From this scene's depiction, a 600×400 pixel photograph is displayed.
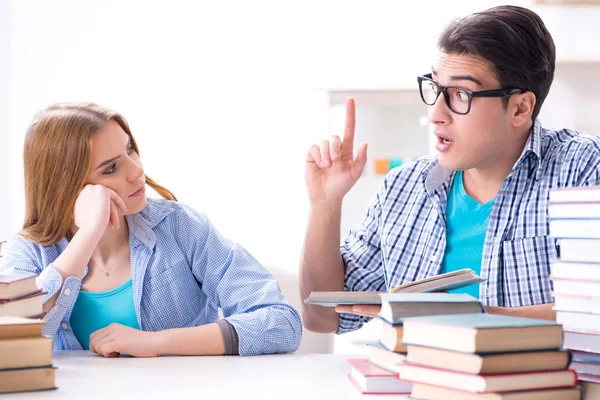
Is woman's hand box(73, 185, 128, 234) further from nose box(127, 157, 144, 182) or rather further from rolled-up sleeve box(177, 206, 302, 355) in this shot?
rolled-up sleeve box(177, 206, 302, 355)

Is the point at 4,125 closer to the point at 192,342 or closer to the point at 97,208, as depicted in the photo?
the point at 97,208

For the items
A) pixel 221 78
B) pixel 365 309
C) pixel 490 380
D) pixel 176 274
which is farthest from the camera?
pixel 221 78

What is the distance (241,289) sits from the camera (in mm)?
1768

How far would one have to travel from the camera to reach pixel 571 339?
43.5 inches

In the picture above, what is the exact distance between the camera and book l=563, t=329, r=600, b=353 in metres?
1.08

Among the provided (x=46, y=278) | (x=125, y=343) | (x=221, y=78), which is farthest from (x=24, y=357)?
(x=221, y=78)

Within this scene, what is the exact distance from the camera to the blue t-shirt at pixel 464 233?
1812 mm

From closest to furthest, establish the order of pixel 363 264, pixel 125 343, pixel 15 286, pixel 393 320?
1. pixel 393 320
2. pixel 15 286
3. pixel 125 343
4. pixel 363 264

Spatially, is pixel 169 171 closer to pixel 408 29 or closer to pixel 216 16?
pixel 216 16

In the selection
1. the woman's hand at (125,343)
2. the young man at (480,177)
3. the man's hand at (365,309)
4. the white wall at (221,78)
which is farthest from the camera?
the white wall at (221,78)

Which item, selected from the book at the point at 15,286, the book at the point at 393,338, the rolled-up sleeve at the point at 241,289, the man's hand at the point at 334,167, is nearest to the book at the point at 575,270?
the book at the point at 393,338

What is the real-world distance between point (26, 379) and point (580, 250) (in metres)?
0.85

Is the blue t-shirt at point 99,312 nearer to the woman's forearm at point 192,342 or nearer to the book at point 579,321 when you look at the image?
the woman's forearm at point 192,342

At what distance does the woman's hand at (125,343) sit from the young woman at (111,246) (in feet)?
0.56
